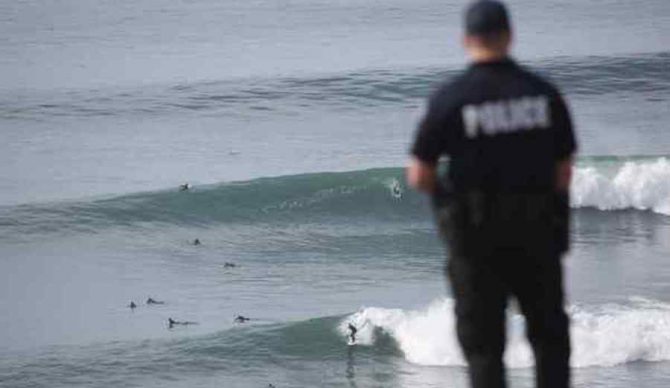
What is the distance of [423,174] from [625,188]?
27.9 metres

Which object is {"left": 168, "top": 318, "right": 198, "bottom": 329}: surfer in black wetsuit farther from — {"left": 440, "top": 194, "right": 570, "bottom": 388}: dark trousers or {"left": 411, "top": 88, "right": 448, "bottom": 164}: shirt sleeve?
{"left": 411, "top": 88, "right": 448, "bottom": 164}: shirt sleeve

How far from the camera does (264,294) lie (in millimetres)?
26094

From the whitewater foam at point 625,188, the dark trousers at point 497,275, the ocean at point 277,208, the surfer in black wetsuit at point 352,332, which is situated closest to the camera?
the dark trousers at point 497,275

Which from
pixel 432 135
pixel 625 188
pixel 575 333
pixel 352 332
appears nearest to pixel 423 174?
pixel 432 135

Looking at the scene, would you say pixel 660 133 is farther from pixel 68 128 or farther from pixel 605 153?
pixel 68 128

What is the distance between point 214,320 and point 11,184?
1379 cm

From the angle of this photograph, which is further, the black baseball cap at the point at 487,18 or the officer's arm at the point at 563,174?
the officer's arm at the point at 563,174

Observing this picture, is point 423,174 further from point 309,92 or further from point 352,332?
point 309,92

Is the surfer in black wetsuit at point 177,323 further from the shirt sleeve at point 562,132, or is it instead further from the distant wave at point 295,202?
the shirt sleeve at point 562,132

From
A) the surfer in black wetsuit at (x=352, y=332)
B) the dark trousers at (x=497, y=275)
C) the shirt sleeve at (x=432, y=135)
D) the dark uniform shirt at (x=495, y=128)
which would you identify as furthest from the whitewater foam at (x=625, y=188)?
the shirt sleeve at (x=432, y=135)

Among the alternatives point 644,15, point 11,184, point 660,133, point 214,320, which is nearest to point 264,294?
point 214,320

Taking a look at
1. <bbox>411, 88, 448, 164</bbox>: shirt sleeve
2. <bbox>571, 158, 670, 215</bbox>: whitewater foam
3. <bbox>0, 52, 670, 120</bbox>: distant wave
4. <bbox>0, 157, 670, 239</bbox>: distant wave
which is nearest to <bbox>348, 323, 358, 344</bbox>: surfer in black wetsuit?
<bbox>0, 157, 670, 239</bbox>: distant wave

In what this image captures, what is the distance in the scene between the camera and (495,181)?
623 cm

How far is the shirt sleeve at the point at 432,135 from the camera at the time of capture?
242 inches
